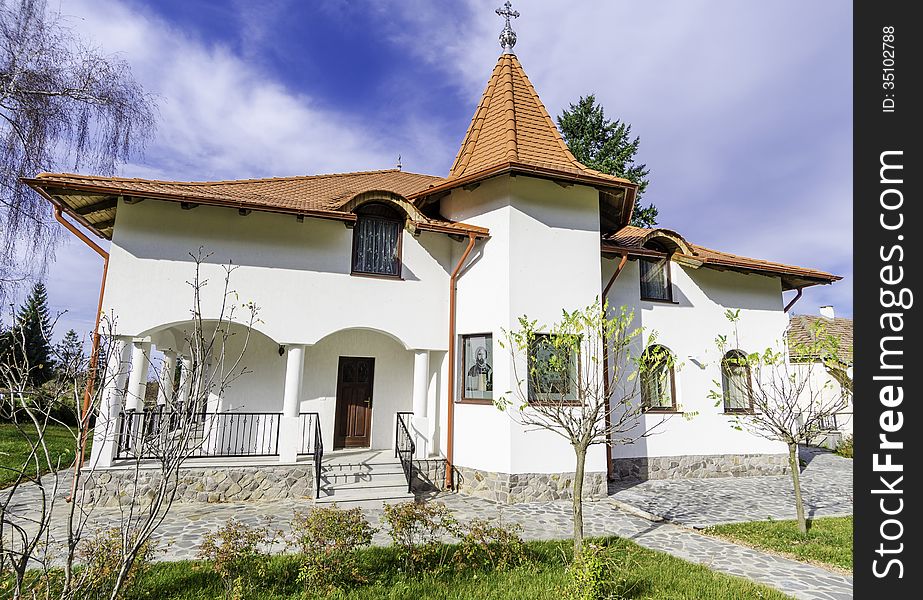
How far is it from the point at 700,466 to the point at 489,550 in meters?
8.24

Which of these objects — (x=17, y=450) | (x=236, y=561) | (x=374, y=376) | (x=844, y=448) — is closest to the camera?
(x=236, y=561)

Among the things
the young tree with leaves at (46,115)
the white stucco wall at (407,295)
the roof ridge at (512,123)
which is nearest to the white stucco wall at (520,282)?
the white stucco wall at (407,295)

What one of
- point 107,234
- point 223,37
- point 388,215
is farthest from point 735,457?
point 107,234

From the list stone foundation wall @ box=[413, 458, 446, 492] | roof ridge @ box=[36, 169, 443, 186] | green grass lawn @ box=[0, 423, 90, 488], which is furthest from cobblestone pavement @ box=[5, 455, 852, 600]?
roof ridge @ box=[36, 169, 443, 186]

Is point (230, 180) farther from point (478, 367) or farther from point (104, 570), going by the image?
point (104, 570)

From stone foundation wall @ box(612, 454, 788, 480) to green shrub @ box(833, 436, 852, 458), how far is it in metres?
5.98

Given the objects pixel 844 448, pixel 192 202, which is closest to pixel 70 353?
pixel 192 202

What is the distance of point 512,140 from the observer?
1044 cm

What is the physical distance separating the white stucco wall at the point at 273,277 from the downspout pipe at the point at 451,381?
19 centimetres

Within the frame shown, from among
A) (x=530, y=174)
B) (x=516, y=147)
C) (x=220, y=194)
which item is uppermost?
(x=516, y=147)

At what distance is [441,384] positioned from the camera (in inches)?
413

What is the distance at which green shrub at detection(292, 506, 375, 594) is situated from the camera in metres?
4.85

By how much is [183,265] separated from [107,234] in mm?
3543
